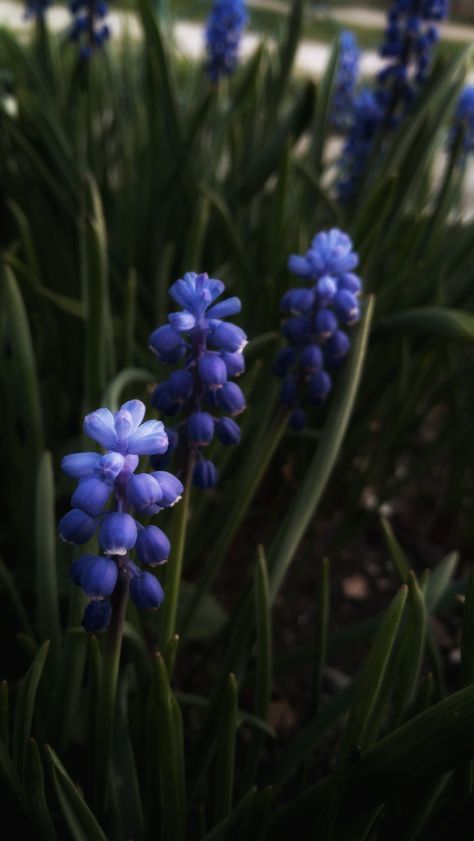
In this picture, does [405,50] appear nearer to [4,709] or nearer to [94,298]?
[94,298]

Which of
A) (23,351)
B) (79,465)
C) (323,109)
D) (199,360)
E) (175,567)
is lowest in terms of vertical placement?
(175,567)

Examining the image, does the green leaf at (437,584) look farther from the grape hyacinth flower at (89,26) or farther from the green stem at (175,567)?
the grape hyacinth flower at (89,26)

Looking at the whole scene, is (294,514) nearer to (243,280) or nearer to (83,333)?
(243,280)

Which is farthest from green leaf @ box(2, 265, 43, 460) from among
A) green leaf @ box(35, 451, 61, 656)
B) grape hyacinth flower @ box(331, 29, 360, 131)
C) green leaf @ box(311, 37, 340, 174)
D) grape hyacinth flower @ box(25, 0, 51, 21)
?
grape hyacinth flower @ box(331, 29, 360, 131)

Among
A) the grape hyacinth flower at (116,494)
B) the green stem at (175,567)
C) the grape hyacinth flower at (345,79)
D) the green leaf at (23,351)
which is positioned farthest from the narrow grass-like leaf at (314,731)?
the grape hyacinth flower at (345,79)

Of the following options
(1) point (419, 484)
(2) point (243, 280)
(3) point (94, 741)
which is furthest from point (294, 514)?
(1) point (419, 484)

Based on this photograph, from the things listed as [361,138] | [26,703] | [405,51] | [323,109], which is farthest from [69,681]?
[361,138]
